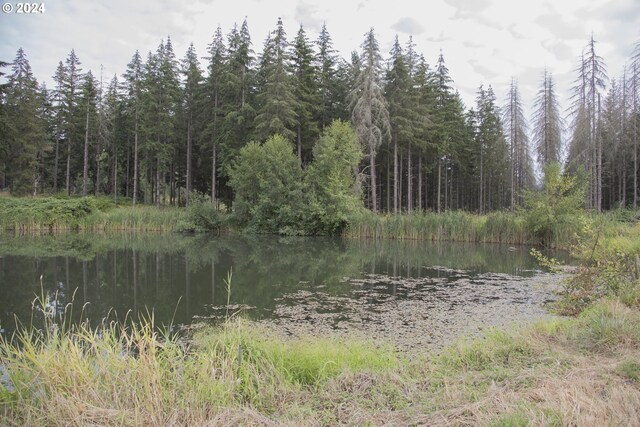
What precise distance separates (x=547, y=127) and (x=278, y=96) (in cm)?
2260

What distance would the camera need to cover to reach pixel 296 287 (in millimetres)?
11078

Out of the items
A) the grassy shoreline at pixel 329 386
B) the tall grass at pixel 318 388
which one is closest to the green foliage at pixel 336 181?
the grassy shoreline at pixel 329 386

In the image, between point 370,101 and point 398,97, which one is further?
point 398,97

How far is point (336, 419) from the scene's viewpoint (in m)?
3.09

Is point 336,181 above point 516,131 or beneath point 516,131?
beneath

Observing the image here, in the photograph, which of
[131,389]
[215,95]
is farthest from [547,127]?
[131,389]

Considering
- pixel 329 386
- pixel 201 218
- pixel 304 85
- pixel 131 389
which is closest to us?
pixel 131 389

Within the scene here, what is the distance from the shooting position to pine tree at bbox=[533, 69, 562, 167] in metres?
35.6

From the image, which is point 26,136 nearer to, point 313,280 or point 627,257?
point 313,280

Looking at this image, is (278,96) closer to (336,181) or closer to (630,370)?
(336,181)

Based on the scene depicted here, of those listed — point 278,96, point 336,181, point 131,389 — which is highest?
point 278,96

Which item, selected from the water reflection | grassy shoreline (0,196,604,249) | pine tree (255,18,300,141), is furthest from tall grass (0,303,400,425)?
pine tree (255,18,300,141)

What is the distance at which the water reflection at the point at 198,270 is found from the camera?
911 centimetres

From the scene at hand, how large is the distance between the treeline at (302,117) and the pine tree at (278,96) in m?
0.11
